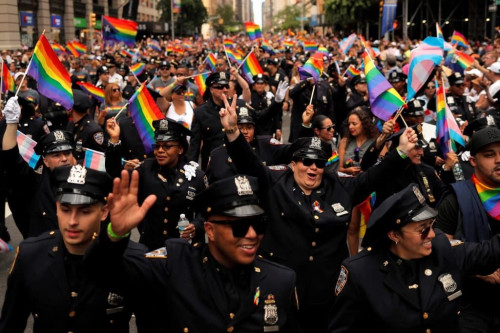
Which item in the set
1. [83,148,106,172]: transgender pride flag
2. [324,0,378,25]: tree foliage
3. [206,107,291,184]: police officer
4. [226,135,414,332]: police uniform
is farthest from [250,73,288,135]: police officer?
[324,0,378,25]: tree foliage

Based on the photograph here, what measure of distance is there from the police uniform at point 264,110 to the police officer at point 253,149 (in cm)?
221

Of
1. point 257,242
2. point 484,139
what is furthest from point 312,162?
point 257,242

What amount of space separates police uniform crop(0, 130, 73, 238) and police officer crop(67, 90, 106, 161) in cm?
66

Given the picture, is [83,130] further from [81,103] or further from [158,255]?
[158,255]

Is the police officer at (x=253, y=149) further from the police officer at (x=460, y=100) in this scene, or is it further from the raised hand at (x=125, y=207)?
the police officer at (x=460, y=100)

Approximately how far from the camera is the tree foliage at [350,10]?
50844 millimetres

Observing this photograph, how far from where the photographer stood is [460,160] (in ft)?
21.0

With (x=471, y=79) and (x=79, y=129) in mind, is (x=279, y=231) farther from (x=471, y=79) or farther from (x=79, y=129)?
(x=471, y=79)

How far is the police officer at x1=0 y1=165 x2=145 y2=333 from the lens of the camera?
341 centimetres

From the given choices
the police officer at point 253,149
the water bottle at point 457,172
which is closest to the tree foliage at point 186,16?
the police officer at point 253,149

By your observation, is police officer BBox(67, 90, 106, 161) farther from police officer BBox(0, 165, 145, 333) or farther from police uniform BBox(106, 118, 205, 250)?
police officer BBox(0, 165, 145, 333)

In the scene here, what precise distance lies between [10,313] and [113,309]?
554mm

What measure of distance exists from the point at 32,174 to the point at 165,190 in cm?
237

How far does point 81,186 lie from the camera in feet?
11.3
